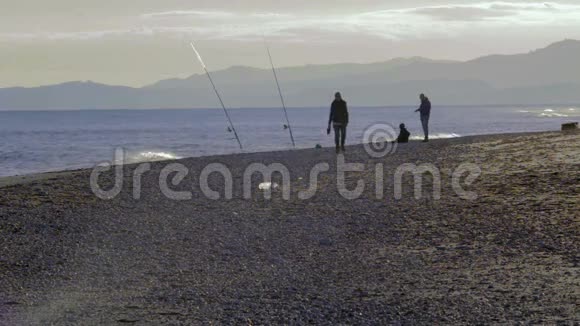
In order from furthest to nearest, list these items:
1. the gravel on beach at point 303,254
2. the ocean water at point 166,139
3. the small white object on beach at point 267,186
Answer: the ocean water at point 166,139 → the small white object on beach at point 267,186 → the gravel on beach at point 303,254

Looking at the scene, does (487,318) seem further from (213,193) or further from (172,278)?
(213,193)

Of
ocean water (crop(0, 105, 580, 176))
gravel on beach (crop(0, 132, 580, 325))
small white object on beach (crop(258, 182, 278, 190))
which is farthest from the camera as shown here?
ocean water (crop(0, 105, 580, 176))

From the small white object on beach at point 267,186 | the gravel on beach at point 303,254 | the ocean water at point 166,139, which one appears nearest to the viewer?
the gravel on beach at point 303,254

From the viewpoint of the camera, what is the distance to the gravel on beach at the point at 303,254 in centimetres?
739

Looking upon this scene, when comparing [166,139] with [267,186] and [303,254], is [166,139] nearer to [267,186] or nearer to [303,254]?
[267,186]

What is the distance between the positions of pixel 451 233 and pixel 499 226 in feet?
2.04

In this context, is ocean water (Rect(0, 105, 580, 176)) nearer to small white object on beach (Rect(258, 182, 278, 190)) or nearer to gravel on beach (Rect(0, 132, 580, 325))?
small white object on beach (Rect(258, 182, 278, 190))

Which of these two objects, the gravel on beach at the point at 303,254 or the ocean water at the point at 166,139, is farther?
the ocean water at the point at 166,139

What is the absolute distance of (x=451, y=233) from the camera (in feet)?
35.2

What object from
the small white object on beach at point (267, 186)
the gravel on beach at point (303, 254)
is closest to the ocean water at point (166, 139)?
the small white object on beach at point (267, 186)

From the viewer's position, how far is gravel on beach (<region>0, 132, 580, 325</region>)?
739 centimetres

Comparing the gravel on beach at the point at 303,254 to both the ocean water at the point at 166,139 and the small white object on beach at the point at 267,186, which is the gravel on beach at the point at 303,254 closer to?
the small white object on beach at the point at 267,186

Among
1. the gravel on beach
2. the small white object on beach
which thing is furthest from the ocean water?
the gravel on beach

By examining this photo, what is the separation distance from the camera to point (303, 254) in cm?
992
